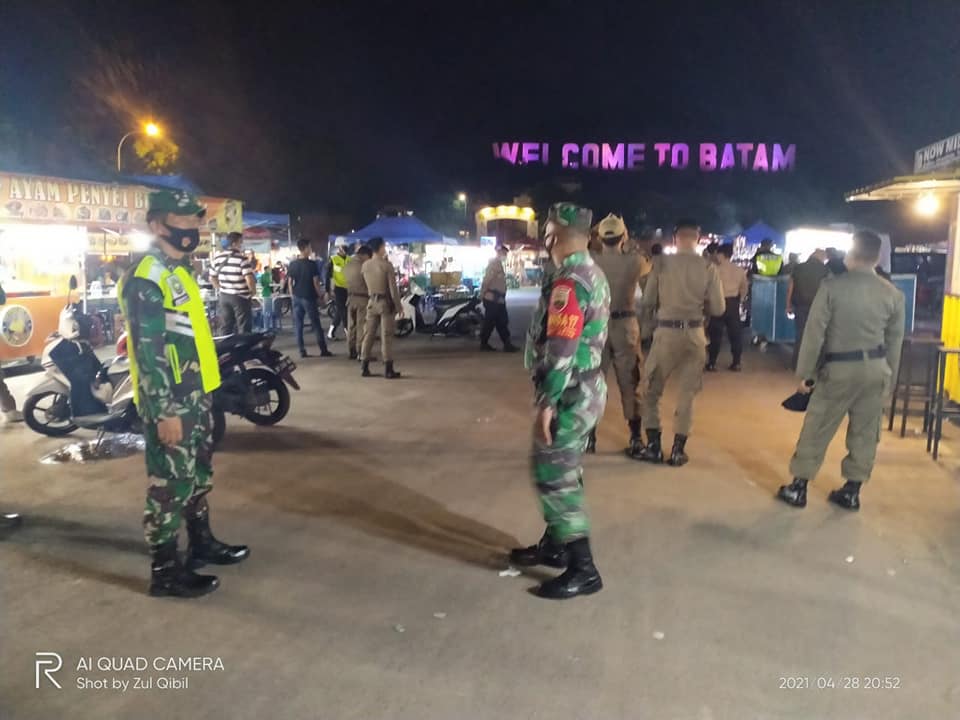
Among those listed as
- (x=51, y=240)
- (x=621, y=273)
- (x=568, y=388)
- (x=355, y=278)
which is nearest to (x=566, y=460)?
(x=568, y=388)

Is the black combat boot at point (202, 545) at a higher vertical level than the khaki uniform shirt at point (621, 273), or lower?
lower

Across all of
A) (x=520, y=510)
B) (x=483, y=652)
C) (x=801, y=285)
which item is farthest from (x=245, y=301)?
(x=483, y=652)

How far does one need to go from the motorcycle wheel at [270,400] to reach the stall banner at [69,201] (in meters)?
5.56

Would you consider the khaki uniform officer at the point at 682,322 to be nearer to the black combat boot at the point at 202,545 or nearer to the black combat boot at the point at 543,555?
the black combat boot at the point at 543,555

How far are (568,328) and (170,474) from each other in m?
2.13

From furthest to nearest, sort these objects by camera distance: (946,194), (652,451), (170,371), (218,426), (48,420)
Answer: (946,194)
(48,420)
(218,426)
(652,451)
(170,371)

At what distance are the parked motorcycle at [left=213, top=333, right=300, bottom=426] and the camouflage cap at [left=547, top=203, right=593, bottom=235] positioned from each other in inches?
150

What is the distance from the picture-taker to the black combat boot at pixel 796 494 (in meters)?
5.34

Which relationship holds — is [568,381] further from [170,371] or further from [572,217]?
[170,371]

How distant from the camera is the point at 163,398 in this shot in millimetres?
3828

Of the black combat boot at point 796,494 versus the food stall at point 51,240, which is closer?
the black combat boot at point 796,494

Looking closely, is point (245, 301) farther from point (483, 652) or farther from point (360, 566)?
point (483, 652)
